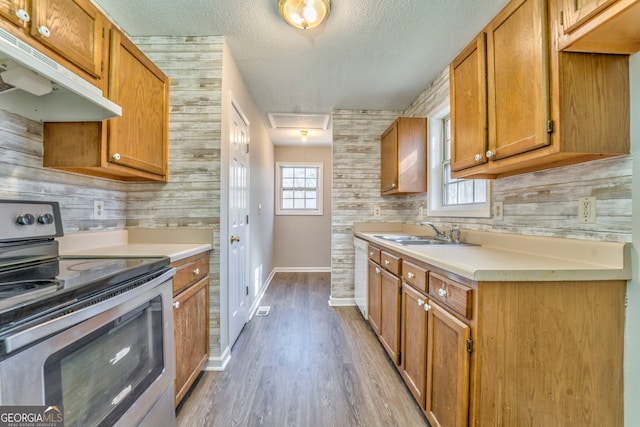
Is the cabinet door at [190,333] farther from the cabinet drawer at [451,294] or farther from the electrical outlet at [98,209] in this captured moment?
the cabinet drawer at [451,294]

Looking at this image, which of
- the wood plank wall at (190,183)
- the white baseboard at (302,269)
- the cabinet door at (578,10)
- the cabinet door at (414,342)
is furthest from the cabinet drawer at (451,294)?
the white baseboard at (302,269)

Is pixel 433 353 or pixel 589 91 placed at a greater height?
pixel 589 91

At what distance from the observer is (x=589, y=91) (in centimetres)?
104

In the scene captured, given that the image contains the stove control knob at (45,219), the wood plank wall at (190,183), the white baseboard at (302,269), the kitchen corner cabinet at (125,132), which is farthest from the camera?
the white baseboard at (302,269)

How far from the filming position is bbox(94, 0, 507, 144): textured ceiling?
1.71 metres

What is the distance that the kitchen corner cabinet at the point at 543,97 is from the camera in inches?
40.4

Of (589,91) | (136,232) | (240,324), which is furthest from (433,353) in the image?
(136,232)

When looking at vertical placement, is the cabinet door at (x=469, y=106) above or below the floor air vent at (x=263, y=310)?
above

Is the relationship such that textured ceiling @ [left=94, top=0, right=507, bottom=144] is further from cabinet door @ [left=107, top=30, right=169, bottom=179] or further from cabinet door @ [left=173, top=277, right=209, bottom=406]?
cabinet door @ [left=173, top=277, right=209, bottom=406]

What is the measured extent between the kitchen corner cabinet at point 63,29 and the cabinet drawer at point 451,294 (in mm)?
1921

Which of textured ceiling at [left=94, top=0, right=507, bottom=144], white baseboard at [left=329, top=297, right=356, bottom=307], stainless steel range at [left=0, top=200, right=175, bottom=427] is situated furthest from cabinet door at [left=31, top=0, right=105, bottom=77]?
white baseboard at [left=329, top=297, right=356, bottom=307]

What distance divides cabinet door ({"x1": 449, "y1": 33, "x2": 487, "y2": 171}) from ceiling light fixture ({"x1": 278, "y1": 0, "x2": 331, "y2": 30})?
2.87 ft

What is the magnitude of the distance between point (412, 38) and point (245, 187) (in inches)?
75.0

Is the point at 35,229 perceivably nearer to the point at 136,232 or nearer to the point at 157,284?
the point at 157,284
